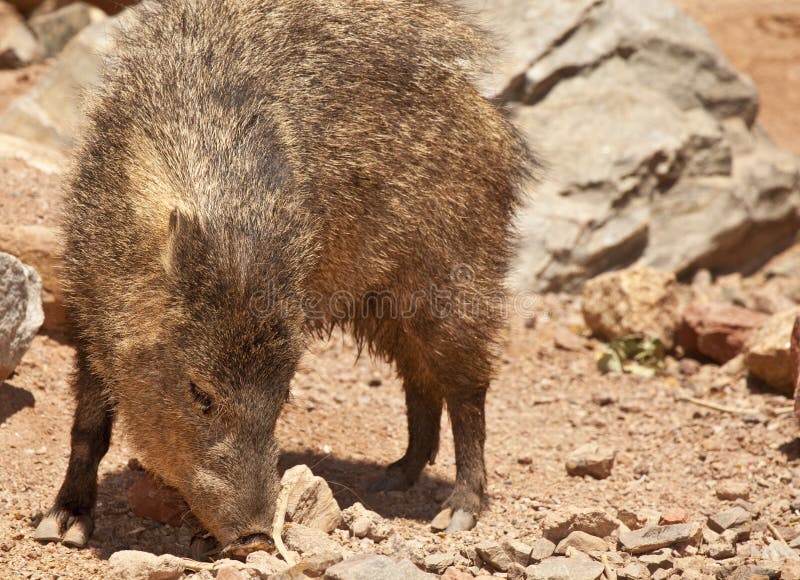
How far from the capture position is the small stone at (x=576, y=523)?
4.03 metres

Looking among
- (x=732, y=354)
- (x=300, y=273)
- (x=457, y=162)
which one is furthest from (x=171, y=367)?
(x=732, y=354)

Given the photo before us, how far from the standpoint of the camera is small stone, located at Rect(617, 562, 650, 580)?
3.66 meters

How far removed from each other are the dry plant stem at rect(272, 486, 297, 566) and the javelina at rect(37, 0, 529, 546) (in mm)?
53

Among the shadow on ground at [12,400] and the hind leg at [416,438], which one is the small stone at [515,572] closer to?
the hind leg at [416,438]

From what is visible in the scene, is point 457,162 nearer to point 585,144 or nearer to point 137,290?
point 137,290

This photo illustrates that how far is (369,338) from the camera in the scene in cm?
486

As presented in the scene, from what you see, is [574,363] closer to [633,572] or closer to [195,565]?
[633,572]

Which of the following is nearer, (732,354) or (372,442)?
(372,442)

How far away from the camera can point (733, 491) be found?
4.74 m

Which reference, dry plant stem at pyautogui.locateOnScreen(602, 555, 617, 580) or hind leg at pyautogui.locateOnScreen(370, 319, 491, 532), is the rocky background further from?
hind leg at pyautogui.locateOnScreen(370, 319, 491, 532)

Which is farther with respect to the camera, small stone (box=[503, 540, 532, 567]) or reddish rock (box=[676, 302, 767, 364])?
reddish rock (box=[676, 302, 767, 364])

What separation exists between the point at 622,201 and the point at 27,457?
479 cm

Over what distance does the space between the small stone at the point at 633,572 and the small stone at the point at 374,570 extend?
0.70 m

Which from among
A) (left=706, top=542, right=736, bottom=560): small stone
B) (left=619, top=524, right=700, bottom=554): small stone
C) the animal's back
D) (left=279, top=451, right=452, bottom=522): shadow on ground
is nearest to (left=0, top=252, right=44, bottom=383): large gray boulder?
the animal's back
